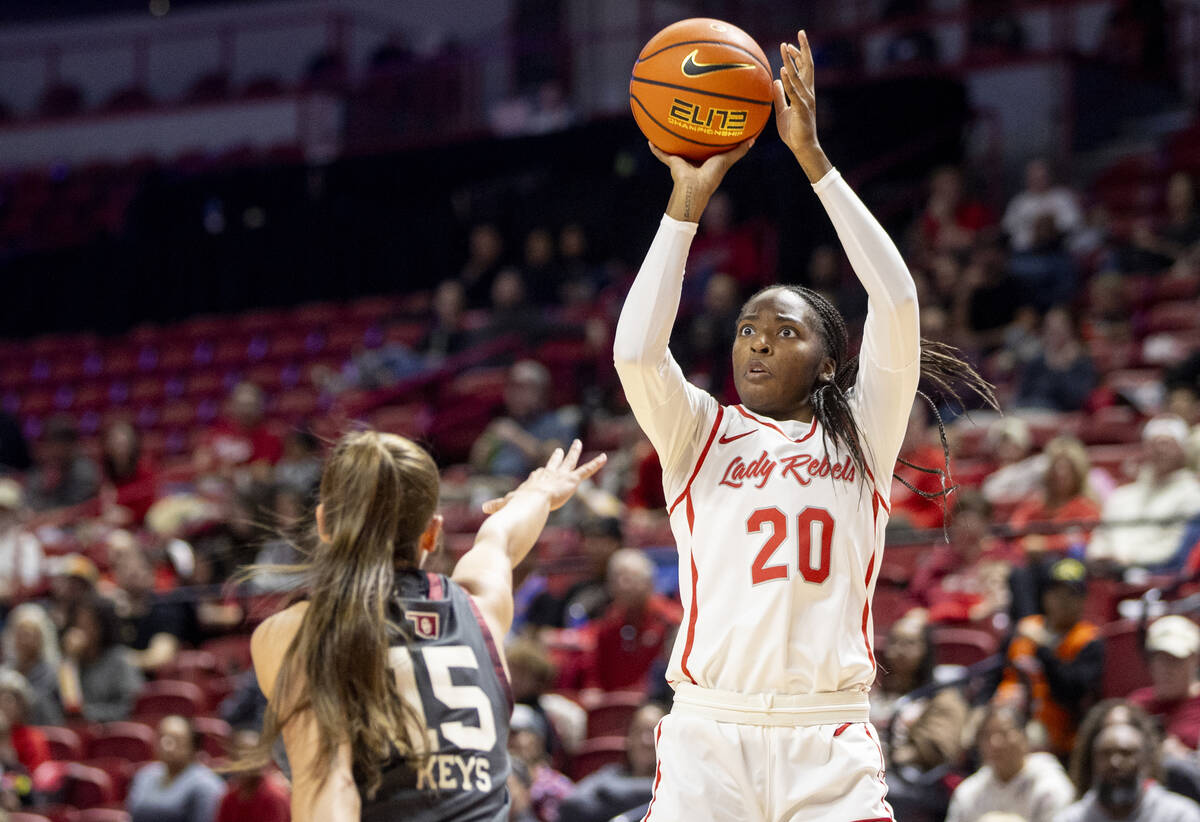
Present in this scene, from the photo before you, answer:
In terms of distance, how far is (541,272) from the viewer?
→ 1389cm

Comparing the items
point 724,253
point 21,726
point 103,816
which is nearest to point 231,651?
point 21,726

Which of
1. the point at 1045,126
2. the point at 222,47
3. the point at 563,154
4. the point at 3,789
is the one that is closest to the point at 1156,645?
the point at 3,789

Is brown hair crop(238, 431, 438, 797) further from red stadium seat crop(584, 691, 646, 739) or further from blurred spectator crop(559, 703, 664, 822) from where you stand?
red stadium seat crop(584, 691, 646, 739)

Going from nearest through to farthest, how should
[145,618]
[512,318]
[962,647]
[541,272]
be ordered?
[962,647], [145,618], [512,318], [541,272]

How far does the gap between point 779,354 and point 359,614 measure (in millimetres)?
1005

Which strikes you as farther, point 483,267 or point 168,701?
point 483,267

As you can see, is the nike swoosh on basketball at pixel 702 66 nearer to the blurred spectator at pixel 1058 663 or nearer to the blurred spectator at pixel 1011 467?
the blurred spectator at pixel 1058 663

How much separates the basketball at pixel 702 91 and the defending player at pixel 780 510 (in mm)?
53

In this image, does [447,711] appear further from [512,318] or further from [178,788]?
[512,318]

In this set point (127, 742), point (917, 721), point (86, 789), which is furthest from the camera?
point (127, 742)

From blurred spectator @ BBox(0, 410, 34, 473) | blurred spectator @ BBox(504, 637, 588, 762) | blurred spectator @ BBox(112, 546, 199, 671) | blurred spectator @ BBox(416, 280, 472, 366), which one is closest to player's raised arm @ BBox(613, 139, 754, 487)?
blurred spectator @ BBox(504, 637, 588, 762)

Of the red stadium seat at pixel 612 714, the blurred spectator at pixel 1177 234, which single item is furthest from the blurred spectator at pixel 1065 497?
the blurred spectator at pixel 1177 234

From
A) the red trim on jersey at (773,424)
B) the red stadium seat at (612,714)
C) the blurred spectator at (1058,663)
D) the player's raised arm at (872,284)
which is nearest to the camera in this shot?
the player's raised arm at (872,284)

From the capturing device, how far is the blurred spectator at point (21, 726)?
8.34m
